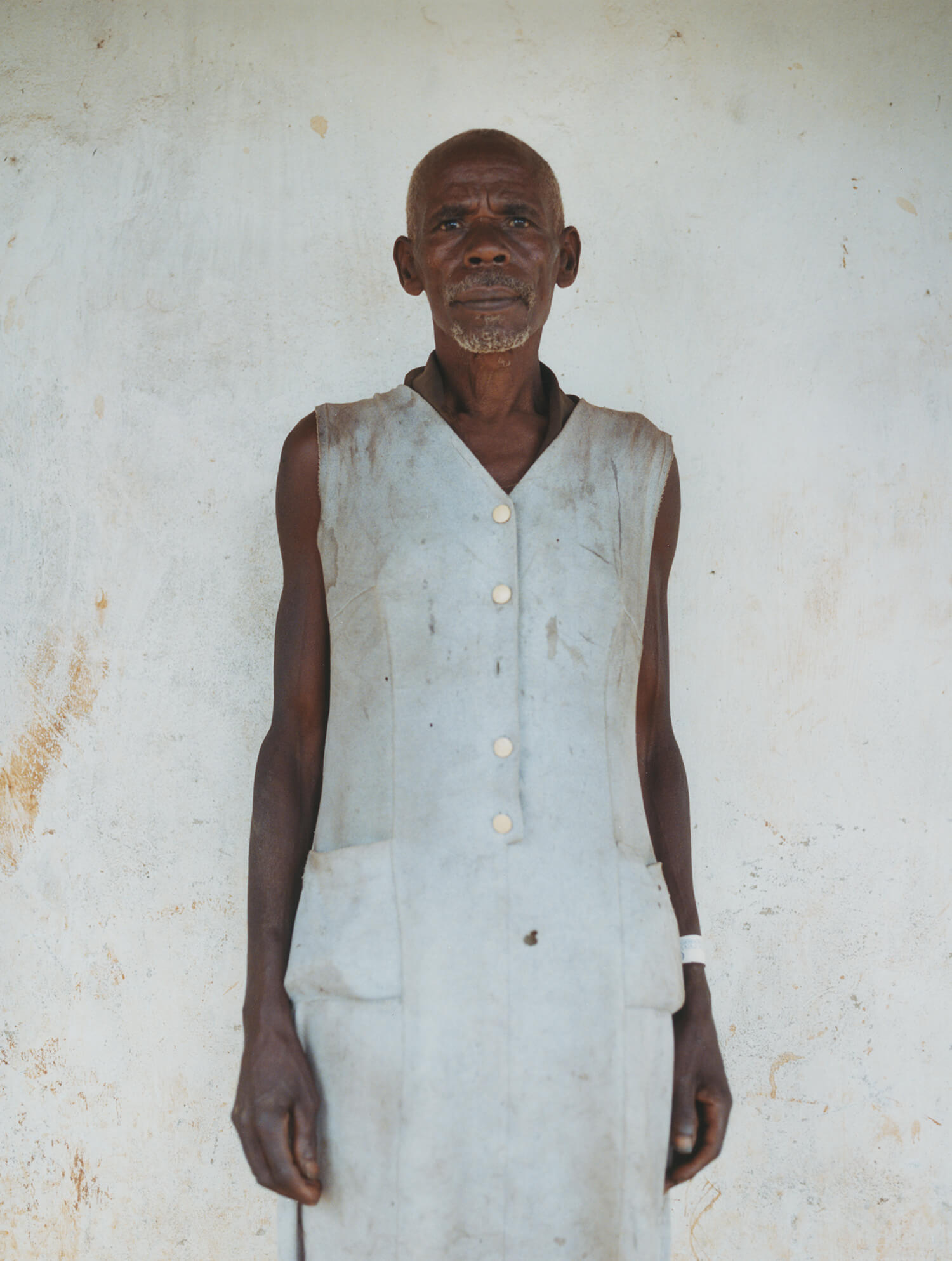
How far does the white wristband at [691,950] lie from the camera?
75.7 inches

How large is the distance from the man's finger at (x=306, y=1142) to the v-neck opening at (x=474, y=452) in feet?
2.84

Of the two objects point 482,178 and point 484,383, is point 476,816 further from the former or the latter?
point 482,178

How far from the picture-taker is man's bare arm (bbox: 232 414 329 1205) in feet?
5.51

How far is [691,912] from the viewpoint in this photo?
6.45 ft

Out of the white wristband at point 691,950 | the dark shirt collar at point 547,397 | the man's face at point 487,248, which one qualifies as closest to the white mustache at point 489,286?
the man's face at point 487,248

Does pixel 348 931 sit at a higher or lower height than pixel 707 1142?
higher

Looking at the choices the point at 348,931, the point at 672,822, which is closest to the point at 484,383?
the point at 672,822

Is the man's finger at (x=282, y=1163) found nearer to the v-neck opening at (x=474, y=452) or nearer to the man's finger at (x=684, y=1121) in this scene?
the man's finger at (x=684, y=1121)

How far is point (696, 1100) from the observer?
1835 mm

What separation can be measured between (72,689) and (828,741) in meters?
1.51

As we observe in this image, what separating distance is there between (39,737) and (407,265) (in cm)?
119

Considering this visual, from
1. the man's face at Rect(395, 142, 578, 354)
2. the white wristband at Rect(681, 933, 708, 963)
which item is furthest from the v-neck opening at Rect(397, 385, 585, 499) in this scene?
the white wristband at Rect(681, 933, 708, 963)

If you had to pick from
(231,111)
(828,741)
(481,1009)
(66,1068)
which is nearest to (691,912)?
(481,1009)

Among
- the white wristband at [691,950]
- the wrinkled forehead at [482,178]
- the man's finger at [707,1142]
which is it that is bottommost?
the man's finger at [707,1142]
